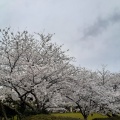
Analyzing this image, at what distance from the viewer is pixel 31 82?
36.3 feet

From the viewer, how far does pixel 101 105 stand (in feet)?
56.1

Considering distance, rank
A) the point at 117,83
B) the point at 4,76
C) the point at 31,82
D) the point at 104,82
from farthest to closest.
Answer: the point at 117,83 → the point at 104,82 → the point at 31,82 → the point at 4,76

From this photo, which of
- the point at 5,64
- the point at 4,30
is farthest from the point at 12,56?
the point at 4,30

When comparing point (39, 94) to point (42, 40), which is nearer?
point (39, 94)

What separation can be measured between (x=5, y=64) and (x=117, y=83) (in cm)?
1716

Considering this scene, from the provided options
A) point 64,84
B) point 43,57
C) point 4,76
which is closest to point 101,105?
point 64,84

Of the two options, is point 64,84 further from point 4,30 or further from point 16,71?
point 4,30

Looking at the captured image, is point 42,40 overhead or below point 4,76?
overhead

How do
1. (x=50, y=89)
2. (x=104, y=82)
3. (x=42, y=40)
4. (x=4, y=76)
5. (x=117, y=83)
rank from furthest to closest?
(x=117, y=83)
(x=104, y=82)
(x=42, y=40)
(x=50, y=89)
(x=4, y=76)

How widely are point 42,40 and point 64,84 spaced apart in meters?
2.75

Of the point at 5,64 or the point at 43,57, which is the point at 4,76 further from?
the point at 43,57

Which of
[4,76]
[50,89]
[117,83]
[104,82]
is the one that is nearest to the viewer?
[4,76]

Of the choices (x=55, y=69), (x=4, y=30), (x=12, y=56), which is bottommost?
(x=55, y=69)

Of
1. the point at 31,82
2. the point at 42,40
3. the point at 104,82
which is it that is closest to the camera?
the point at 31,82
